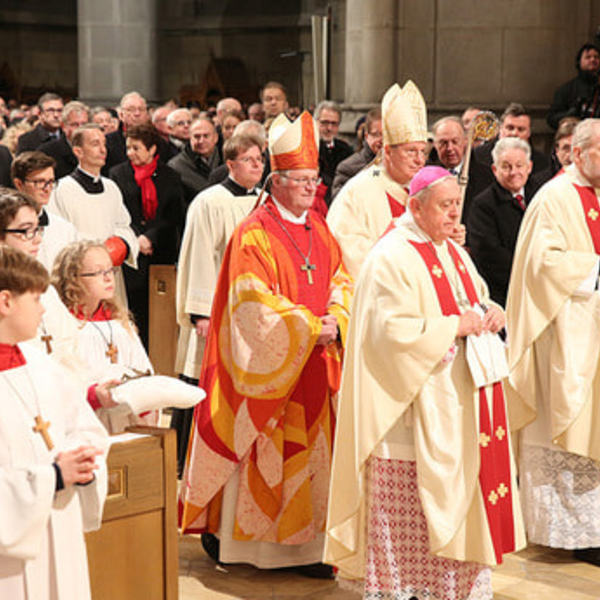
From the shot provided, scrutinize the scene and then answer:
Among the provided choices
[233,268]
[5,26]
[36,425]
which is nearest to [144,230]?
[233,268]

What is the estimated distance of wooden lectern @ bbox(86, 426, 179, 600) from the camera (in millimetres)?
4004

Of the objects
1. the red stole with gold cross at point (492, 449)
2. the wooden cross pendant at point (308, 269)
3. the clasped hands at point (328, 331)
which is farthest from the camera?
the wooden cross pendant at point (308, 269)

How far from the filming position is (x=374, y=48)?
13305mm

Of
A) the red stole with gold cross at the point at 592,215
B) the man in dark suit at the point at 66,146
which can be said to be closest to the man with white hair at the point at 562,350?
the red stole with gold cross at the point at 592,215

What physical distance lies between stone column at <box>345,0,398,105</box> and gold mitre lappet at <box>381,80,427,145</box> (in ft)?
24.5

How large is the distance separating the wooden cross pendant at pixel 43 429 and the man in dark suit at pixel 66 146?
20.5 ft

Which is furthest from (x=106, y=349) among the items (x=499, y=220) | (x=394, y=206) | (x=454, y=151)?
(x=454, y=151)

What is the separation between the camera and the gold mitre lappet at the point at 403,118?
19.0 feet

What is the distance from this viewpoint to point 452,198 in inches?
183

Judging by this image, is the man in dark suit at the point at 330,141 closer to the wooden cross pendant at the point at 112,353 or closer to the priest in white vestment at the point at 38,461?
the wooden cross pendant at the point at 112,353

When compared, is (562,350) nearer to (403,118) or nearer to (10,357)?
(403,118)

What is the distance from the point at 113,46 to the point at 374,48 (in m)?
7.25

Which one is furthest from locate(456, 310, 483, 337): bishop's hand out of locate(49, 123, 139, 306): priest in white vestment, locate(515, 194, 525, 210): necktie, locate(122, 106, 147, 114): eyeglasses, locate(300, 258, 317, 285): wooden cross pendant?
locate(122, 106, 147, 114): eyeglasses

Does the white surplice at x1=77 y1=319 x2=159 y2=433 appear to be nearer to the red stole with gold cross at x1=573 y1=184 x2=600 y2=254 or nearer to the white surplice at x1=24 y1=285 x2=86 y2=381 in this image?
the white surplice at x1=24 y1=285 x2=86 y2=381
